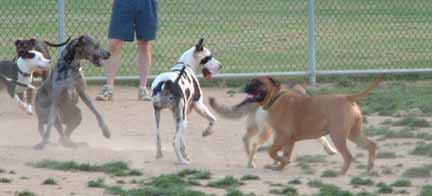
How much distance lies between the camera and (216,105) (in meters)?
10.9

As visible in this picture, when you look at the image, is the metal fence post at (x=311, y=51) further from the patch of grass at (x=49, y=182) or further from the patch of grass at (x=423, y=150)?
the patch of grass at (x=49, y=182)

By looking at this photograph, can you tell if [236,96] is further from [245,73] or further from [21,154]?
[21,154]

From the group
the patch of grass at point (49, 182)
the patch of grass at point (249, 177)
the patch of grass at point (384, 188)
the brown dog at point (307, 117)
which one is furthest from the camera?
the brown dog at point (307, 117)

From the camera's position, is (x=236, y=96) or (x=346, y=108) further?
(x=236, y=96)

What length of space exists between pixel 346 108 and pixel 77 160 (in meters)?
2.30

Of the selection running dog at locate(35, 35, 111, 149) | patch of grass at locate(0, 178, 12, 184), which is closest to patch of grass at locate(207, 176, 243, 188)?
patch of grass at locate(0, 178, 12, 184)

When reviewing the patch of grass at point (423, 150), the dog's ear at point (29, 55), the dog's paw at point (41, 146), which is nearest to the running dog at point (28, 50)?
the dog's ear at point (29, 55)

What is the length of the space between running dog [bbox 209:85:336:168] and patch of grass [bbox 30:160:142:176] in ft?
3.50

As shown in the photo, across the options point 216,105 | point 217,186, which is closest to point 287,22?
point 216,105

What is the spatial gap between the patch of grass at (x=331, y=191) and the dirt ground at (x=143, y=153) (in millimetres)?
100

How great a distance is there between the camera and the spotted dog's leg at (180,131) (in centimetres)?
1010

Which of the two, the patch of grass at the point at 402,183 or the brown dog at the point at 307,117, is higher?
the brown dog at the point at 307,117

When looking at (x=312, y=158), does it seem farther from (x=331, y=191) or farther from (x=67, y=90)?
(x=67, y=90)

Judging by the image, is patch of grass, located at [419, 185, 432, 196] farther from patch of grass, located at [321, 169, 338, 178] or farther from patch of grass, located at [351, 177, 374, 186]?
patch of grass, located at [321, 169, 338, 178]
